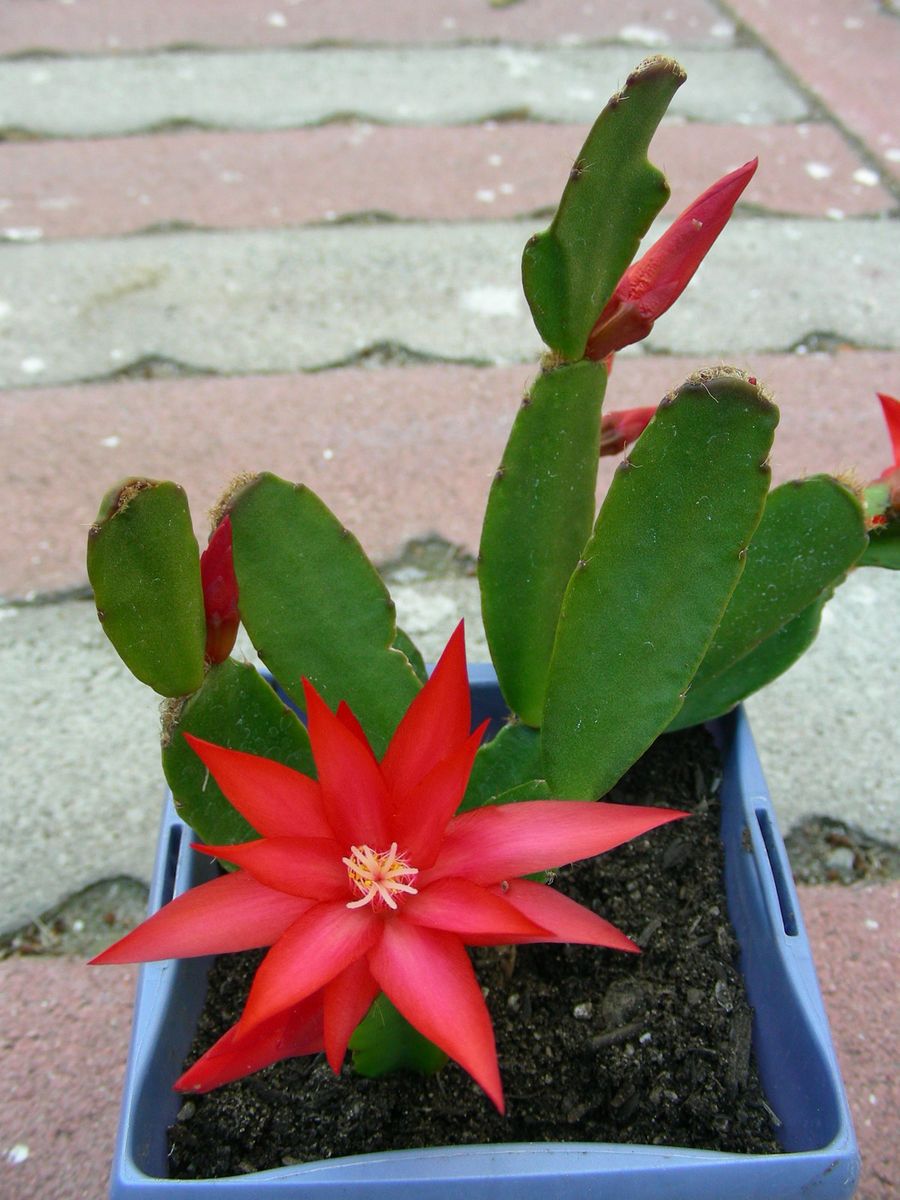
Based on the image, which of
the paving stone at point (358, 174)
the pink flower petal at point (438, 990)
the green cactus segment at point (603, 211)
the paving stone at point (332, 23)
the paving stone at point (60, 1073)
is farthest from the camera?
the paving stone at point (332, 23)

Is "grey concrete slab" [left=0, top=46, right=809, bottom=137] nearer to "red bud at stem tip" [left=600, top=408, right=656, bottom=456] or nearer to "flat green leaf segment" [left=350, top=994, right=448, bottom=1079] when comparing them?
"red bud at stem tip" [left=600, top=408, right=656, bottom=456]

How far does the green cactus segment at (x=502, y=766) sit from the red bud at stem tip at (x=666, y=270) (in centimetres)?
24

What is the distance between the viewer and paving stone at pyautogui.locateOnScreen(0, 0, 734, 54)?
2369mm

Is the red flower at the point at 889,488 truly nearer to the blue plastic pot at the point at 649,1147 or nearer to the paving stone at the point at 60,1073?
the blue plastic pot at the point at 649,1147

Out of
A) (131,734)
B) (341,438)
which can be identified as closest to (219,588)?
(131,734)

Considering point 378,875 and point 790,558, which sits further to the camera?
point 790,558

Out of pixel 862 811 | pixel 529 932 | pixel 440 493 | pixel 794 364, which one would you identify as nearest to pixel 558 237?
pixel 529 932

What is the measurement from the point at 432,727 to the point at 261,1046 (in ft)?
0.53

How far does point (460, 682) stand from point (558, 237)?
24 cm

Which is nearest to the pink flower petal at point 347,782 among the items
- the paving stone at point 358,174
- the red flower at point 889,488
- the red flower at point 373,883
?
the red flower at point 373,883

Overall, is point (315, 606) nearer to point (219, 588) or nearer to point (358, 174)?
point (219, 588)

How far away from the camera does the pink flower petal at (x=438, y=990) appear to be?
463mm

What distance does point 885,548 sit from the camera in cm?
74

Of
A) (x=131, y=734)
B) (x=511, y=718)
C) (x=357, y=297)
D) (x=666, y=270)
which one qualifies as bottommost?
(x=131, y=734)
